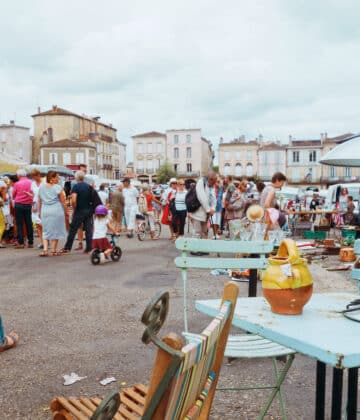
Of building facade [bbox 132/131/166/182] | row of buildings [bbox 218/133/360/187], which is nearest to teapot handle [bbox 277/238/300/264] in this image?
row of buildings [bbox 218/133/360/187]

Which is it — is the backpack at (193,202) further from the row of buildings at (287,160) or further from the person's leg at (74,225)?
the row of buildings at (287,160)

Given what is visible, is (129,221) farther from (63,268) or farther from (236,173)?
(236,173)

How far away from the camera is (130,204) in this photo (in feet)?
48.9

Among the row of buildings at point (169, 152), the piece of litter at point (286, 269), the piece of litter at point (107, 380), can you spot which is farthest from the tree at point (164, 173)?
the piece of litter at point (286, 269)

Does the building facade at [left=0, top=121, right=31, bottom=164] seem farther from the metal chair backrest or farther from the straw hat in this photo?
the metal chair backrest

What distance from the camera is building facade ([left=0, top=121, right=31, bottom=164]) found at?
87312 mm

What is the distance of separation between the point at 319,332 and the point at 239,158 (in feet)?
331

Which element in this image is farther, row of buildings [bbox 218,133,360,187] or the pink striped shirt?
row of buildings [bbox 218,133,360,187]

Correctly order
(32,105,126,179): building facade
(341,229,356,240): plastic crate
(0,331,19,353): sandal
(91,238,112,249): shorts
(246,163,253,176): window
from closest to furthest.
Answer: (0,331,19,353): sandal → (91,238,112,249): shorts → (341,229,356,240): plastic crate → (32,105,126,179): building facade → (246,163,253,176): window

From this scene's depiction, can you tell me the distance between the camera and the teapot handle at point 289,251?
231 centimetres

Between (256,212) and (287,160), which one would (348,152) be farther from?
(287,160)

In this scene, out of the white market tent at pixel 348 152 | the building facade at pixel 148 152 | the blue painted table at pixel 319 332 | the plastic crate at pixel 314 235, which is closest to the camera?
the blue painted table at pixel 319 332

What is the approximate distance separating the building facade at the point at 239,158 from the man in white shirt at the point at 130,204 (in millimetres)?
85507

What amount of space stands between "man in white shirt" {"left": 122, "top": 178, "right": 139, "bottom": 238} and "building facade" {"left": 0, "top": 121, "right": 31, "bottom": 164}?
75.7 metres
